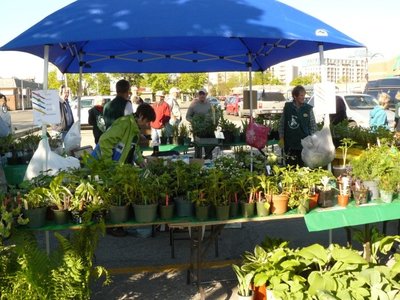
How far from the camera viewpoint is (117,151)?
4.42 m

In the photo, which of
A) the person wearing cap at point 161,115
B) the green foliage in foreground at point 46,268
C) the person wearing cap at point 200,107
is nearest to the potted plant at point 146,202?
the green foliage in foreground at point 46,268

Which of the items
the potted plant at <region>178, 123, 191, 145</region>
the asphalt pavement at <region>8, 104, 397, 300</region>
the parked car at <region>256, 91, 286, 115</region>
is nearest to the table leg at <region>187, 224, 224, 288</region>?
the asphalt pavement at <region>8, 104, 397, 300</region>

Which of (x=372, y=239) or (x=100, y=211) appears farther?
(x=372, y=239)

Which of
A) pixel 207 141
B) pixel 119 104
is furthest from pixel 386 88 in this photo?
pixel 119 104

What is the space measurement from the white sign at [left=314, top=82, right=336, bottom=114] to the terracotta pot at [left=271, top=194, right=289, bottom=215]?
3.47 ft

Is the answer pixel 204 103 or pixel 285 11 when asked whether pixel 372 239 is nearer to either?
pixel 285 11

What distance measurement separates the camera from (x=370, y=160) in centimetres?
385

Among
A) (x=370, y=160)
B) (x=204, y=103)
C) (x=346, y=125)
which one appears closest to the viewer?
(x=370, y=160)

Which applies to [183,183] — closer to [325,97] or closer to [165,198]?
[165,198]

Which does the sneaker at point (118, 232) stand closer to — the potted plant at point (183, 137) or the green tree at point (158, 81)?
the potted plant at point (183, 137)

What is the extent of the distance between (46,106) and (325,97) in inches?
97.0

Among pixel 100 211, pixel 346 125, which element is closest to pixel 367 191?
pixel 100 211

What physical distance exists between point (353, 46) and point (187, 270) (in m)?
2.54

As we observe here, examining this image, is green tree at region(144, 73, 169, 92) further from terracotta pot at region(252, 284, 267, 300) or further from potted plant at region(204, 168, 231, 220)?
terracotta pot at region(252, 284, 267, 300)
